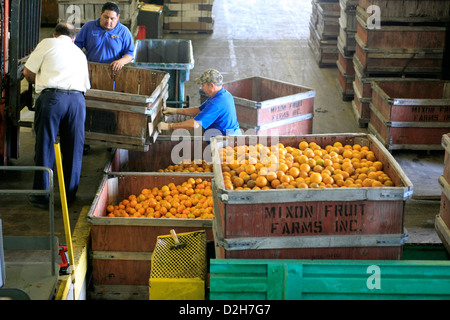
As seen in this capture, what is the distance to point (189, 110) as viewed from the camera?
8602 mm

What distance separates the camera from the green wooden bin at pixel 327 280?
4969 millimetres

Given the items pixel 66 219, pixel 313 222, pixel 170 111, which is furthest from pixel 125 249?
pixel 170 111

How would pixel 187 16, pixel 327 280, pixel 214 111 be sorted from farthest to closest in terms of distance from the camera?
pixel 187 16, pixel 214 111, pixel 327 280

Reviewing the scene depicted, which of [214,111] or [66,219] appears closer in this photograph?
[66,219]

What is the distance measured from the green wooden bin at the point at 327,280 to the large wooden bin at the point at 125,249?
165cm

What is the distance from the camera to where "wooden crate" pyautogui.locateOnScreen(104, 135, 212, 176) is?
8.75m

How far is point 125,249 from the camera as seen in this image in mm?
6660

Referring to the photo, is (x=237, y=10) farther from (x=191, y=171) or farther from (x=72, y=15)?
(x=191, y=171)

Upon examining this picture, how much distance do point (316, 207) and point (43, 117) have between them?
3.90 meters

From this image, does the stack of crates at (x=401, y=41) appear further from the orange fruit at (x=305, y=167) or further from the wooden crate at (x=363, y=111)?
the orange fruit at (x=305, y=167)

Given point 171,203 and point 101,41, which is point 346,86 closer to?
point 101,41

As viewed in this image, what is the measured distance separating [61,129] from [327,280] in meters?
4.27

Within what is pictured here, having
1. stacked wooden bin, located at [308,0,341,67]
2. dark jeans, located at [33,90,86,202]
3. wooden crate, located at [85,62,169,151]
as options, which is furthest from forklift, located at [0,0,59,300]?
stacked wooden bin, located at [308,0,341,67]

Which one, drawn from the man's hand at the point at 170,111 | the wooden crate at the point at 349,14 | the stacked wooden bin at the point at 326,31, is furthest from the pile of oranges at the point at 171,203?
the stacked wooden bin at the point at 326,31
